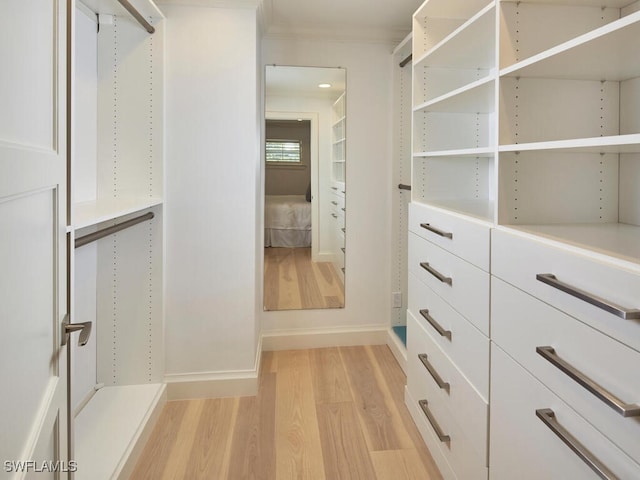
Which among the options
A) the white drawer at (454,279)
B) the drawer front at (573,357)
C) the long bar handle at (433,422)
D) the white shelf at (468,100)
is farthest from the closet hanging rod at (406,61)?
the long bar handle at (433,422)

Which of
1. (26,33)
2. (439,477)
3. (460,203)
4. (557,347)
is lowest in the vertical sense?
(439,477)

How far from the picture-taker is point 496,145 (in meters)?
1.34

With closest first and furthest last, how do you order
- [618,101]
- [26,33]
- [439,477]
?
[26,33]
[618,101]
[439,477]

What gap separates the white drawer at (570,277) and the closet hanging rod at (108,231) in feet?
4.69

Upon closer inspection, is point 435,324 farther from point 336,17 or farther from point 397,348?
point 336,17

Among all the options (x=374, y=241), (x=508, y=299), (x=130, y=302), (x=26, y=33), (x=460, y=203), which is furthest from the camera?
(x=374, y=241)

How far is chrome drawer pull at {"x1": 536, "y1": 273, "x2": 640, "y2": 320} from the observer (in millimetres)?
798

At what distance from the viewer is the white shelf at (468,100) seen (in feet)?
4.93

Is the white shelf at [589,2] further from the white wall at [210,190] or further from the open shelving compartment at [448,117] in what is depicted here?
the white wall at [210,190]

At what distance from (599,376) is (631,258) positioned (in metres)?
0.26

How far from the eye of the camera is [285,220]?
3025 millimetres

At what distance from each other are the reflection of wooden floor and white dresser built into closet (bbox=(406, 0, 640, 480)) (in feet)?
3.57

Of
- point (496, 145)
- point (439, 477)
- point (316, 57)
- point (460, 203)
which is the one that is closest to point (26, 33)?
point (496, 145)

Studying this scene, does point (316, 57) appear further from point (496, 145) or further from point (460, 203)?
point (496, 145)
